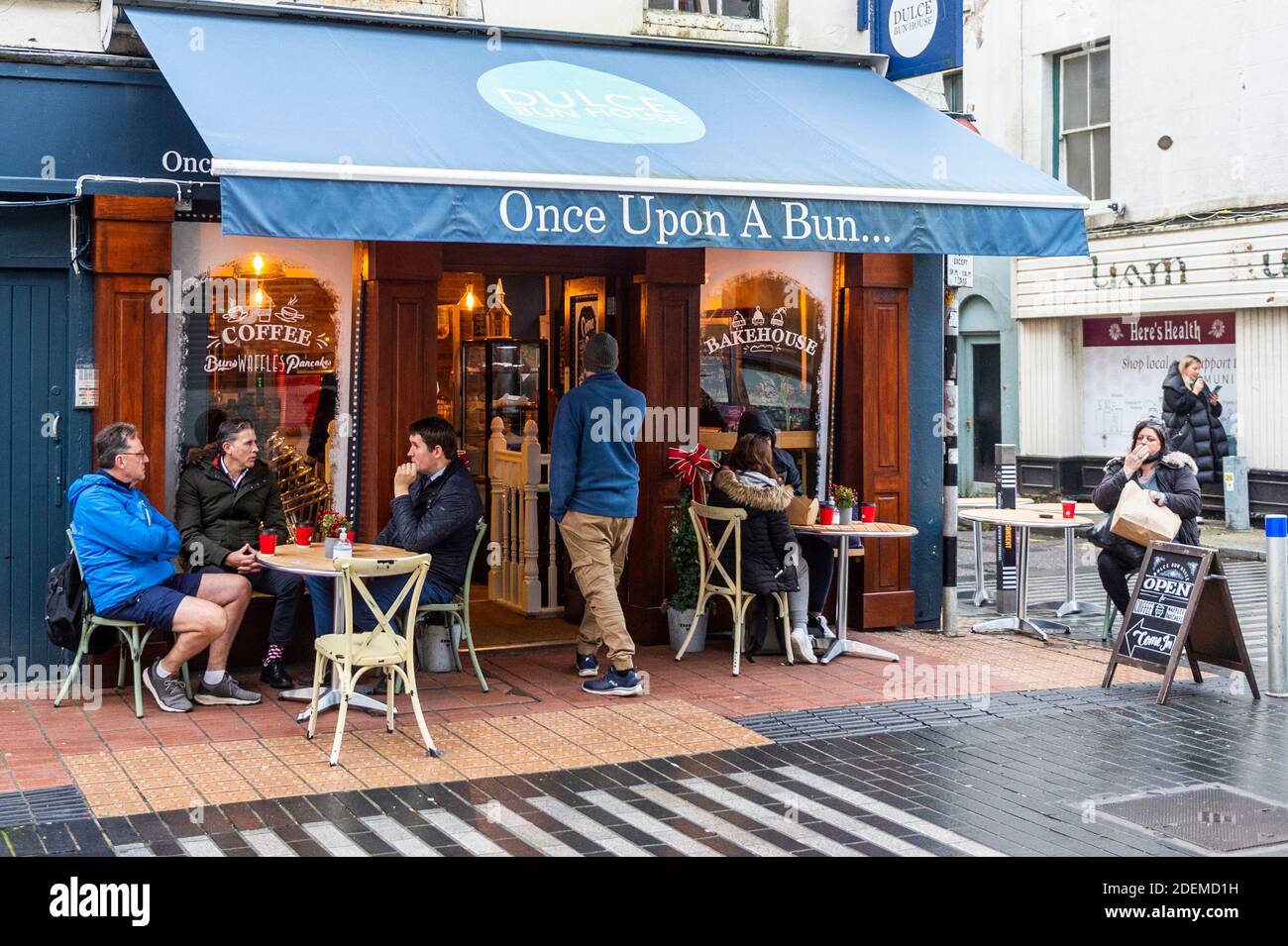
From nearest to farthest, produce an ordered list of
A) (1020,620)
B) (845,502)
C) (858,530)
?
(858,530) < (845,502) < (1020,620)

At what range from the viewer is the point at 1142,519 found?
8.95 metres

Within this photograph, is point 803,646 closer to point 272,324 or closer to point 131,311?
point 272,324

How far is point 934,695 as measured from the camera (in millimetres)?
Result: 8141

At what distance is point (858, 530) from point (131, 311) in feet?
14.2

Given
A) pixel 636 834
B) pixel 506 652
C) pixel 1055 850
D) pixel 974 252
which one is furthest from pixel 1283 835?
pixel 506 652

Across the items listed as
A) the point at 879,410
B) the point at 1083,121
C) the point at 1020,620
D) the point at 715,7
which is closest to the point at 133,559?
the point at 879,410

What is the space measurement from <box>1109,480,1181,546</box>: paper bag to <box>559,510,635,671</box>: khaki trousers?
3140 mm

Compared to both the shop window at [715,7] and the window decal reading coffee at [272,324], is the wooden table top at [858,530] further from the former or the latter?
the shop window at [715,7]

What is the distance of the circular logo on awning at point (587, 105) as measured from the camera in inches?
320

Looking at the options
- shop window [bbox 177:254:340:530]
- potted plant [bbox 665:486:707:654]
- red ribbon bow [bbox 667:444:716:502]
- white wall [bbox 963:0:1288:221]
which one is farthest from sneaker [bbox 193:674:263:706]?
white wall [bbox 963:0:1288:221]

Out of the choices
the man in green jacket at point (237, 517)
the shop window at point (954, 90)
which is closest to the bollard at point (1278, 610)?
the man in green jacket at point (237, 517)

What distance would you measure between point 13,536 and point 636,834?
425 centimetres

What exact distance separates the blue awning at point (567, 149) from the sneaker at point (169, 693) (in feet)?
7.96

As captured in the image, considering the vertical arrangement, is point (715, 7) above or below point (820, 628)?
above
